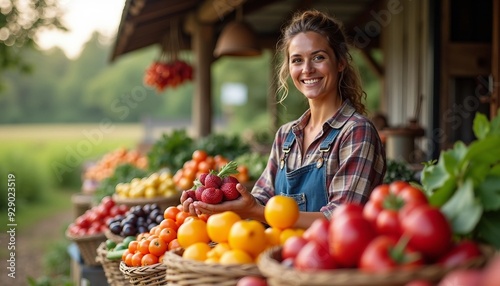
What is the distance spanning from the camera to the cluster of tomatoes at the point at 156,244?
2.68m

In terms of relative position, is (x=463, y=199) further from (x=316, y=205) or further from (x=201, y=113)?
(x=201, y=113)

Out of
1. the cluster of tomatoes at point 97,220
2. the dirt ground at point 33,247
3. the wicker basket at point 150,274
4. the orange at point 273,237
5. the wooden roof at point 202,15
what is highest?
the wooden roof at point 202,15

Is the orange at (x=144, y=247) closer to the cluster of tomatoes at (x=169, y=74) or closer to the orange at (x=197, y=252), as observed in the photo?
the orange at (x=197, y=252)

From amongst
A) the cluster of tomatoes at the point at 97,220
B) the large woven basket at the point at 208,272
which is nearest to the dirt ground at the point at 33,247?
the cluster of tomatoes at the point at 97,220

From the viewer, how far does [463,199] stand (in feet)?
5.49

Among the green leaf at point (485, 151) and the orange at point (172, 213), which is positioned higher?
the green leaf at point (485, 151)

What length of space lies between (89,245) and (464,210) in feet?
10.5

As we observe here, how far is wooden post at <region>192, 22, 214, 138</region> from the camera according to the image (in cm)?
790

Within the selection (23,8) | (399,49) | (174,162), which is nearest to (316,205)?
(174,162)

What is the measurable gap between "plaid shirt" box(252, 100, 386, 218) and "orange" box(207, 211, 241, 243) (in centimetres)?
47

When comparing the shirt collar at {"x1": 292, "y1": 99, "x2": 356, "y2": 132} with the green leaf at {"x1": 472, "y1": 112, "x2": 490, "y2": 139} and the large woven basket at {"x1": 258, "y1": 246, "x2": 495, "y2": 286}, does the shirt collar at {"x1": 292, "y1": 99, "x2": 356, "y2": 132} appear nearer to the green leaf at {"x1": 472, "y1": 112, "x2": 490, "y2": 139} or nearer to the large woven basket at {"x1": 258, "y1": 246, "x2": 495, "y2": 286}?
the green leaf at {"x1": 472, "y1": 112, "x2": 490, "y2": 139}

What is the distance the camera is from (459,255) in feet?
4.96

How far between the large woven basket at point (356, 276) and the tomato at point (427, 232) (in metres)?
0.06
